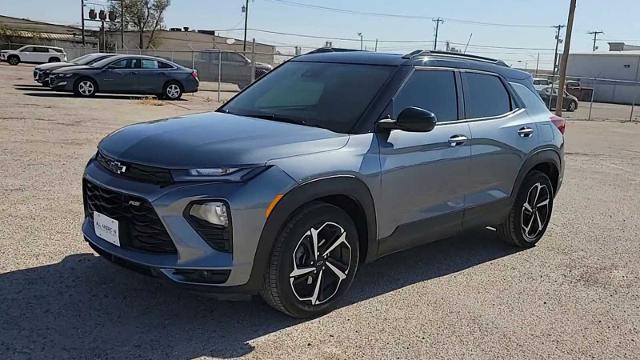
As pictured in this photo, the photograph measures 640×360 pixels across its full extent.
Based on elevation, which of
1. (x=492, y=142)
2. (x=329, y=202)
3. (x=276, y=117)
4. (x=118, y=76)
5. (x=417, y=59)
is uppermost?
(x=417, y=59)

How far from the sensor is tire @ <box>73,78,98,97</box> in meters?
19.3

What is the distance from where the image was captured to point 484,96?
5223mm

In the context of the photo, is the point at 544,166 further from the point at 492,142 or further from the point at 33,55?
the point at 33,55

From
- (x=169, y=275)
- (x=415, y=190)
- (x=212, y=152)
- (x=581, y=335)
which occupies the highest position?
(x=212, y=152)

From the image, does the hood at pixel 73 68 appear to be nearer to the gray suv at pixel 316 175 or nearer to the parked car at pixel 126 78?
the parked car at pixel 126 78

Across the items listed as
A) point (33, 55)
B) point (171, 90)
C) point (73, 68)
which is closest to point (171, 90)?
point (171, 90)

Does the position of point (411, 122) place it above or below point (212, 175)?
above

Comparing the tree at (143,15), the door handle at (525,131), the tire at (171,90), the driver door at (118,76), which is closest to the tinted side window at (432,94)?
the door handle at (525,131)

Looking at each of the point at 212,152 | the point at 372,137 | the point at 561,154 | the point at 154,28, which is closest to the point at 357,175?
the point at 372,137

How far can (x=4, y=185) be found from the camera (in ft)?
22.3

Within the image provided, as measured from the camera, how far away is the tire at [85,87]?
19.3 m

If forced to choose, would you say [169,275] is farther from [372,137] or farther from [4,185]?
[4,185]

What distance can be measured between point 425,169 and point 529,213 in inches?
73.5

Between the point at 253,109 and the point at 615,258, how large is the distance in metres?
3.67
